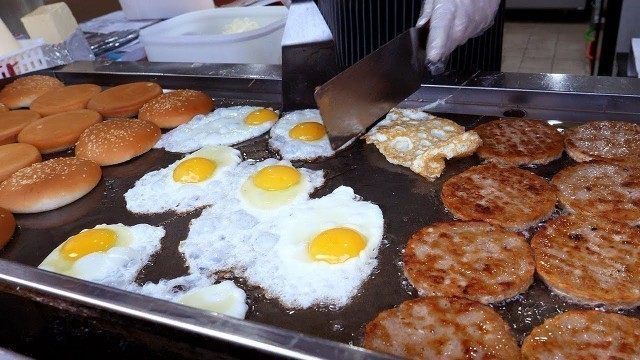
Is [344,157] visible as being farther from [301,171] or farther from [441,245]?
[441,245]

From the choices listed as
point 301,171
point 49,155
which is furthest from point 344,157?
point 49,155

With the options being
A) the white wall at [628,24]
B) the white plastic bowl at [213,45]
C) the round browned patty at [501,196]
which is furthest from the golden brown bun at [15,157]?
the white wall at [628,24]

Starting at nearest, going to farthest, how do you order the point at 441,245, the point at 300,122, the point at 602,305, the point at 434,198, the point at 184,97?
1. the point at 602,305
2. the point at 441,245
3. the point at 434,198
4. the point at 300,122
5. the point at 184,97

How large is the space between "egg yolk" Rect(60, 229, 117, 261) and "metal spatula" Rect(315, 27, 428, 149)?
0.98m

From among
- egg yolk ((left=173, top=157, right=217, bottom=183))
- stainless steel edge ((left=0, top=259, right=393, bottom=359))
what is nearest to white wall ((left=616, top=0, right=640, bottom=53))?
egg yolk ((left=173, top=157, right=217, bottom=183))

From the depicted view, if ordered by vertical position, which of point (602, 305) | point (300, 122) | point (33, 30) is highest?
point (33, 30)

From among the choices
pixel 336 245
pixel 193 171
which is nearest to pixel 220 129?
pixel 193 171

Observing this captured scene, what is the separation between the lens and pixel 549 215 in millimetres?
1831

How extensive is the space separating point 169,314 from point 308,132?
143 cm

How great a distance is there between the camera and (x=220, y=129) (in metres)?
2.58

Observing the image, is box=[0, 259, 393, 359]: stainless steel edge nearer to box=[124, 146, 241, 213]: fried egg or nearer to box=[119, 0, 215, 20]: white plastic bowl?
box=[124, 146, 241, 213]: fried egg

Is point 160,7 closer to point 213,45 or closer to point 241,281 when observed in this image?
point 213,45

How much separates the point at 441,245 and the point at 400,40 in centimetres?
96

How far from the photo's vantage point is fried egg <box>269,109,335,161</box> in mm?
2311
